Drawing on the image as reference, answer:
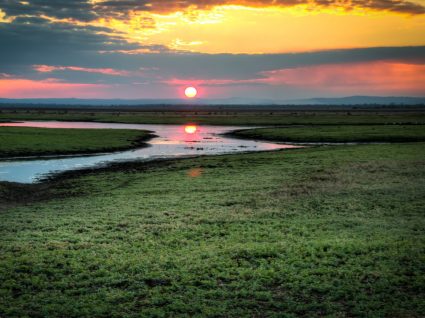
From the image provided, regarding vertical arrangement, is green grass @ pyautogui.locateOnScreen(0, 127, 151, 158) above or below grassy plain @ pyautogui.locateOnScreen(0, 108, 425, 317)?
above

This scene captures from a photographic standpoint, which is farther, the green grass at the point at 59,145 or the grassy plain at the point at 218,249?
the green grass at the point at 59,145

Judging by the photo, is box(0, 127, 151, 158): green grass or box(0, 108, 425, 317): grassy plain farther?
box(0, 127, 151, 158): green grass

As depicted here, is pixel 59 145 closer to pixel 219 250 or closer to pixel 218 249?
pixel 218 249

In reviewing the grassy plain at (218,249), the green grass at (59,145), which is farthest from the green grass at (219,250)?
the green grass at (59,145)

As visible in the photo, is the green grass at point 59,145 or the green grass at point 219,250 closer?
the green grass at point 219,250

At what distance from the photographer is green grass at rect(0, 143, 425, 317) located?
36.9 feet

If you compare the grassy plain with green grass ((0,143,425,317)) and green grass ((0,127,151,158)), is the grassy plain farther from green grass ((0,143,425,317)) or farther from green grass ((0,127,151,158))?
green grass ((0,127,151,158))

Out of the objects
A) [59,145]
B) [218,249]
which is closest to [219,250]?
[218,249]

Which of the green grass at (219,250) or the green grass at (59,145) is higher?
the green grass at (59,145)

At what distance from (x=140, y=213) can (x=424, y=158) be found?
3098cm

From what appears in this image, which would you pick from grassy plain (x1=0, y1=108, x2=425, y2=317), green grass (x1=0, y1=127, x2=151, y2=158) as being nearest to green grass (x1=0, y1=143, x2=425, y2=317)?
grassy plain (x1=0, y1=108, x2=425, y2=317)

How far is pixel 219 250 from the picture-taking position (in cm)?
1529

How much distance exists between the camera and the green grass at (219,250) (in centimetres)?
1124

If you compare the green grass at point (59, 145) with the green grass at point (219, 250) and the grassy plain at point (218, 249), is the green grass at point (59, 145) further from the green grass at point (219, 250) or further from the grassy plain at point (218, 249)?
the green grass at point (219, 250)
